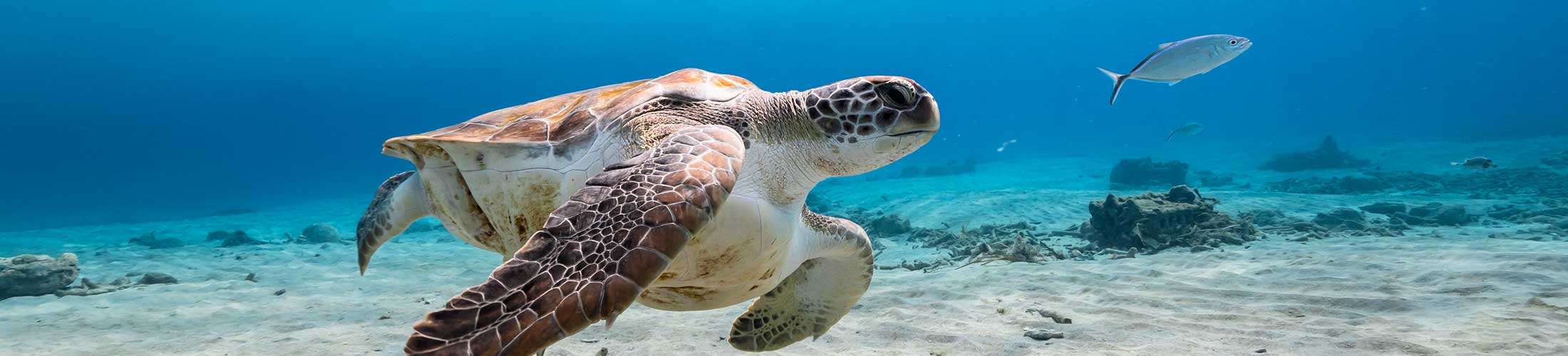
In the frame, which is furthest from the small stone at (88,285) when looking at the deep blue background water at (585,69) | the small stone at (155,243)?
the deep blue background water at (585,69)

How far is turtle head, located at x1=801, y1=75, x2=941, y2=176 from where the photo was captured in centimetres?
228

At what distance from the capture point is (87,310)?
17.4 feet

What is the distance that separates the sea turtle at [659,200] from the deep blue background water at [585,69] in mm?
43198

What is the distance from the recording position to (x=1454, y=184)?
1410 cm

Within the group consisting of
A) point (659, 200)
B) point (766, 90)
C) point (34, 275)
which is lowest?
point (34, 275)

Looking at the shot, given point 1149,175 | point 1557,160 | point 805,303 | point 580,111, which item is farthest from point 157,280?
point 1557,160

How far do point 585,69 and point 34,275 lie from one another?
10946 cm

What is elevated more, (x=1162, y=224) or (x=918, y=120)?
(x=918, y=120)

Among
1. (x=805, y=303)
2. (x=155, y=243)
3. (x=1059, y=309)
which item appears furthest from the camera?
(x=155, y=243)

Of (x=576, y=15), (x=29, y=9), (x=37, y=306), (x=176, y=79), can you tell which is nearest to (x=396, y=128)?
(x=176, y=79)

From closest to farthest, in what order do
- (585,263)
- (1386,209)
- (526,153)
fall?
(585,263), (526,153), (1386,209)

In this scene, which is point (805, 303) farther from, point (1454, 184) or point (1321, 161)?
point (1321, 161)

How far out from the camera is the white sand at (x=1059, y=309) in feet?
10.9

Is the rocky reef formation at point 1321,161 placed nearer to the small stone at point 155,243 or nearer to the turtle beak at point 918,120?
the turtle beak at point 918,120
